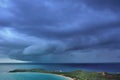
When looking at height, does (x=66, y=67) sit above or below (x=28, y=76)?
above

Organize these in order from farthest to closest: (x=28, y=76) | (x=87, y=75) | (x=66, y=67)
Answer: (x=66, y=67) → (x=28, y=76) → (x=87, y=75)

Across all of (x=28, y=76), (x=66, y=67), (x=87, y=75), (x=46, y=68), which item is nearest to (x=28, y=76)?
(x=28, y=76)

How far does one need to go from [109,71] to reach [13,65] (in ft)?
20.1

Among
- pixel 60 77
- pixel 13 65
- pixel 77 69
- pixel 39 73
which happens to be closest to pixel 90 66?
pixel 77 69

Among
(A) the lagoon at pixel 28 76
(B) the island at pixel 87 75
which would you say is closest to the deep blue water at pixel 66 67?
(B) the island at pixel 87 75

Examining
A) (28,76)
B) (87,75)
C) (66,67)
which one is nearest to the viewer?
(87,75)

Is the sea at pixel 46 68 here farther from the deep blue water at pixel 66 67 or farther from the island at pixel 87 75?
the island at pixel 87 75

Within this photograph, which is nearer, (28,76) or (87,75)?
(87,75)

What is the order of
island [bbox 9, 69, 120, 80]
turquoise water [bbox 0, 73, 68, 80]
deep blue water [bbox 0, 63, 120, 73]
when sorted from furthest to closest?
1. deep blue water [bbox 0, 63, 120, 73]
2. turquoise water [bbox 0, 73, 68, 80]
3. island [bbox 9, 69, 120, 80]

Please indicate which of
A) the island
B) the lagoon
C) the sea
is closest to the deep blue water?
the sea

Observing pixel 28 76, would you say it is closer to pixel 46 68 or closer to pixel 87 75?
pixel 46 68

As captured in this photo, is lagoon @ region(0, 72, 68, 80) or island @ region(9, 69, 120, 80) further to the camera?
lagoon @ region(0, 72, 68, 80)

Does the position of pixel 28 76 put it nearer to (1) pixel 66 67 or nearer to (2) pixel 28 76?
(2) pixel 28 76

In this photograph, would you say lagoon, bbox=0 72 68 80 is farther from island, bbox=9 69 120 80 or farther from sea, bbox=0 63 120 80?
island, bbox=9 69 120 80
